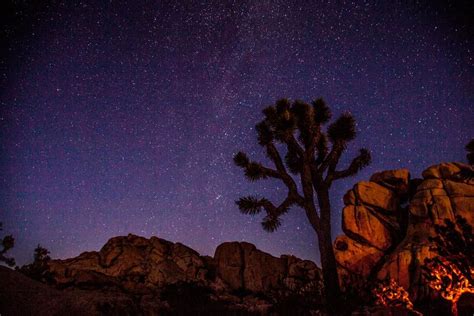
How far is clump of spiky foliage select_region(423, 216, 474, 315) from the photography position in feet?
23.8

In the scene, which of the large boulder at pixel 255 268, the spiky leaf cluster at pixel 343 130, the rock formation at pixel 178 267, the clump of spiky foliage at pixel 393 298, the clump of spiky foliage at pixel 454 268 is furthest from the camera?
the large boulder at pixel 255 268

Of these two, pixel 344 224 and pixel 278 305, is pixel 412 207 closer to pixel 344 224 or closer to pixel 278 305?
pixel 344 224

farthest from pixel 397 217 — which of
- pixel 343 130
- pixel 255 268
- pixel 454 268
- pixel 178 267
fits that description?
pixel 178 267

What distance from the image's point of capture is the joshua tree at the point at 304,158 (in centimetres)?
1195

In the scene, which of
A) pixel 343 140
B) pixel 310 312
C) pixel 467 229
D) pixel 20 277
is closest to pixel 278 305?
pixel 310 312

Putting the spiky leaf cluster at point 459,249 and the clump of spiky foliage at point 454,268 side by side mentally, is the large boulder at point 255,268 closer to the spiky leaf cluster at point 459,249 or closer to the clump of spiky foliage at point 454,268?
the clump of spiky foliage at point 454,268

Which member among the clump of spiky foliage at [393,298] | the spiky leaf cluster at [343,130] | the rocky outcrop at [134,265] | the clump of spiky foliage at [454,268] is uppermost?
the spiky leaf cluster at [343,130]

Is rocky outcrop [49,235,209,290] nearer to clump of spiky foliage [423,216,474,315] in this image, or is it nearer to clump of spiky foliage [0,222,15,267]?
Answer: clump of spiky foliage [0,222,15,267]

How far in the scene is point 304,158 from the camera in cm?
1257

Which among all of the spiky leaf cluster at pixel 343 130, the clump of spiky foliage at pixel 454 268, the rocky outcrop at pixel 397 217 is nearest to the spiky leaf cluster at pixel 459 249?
the clump of spiky foliage at pixel 454 268

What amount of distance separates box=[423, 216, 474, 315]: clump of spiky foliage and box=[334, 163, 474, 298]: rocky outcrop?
15.2 ft

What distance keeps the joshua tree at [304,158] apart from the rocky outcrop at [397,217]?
11.5 ft

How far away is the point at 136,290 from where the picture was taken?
51.0 ft

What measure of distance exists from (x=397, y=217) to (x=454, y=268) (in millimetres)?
8565
